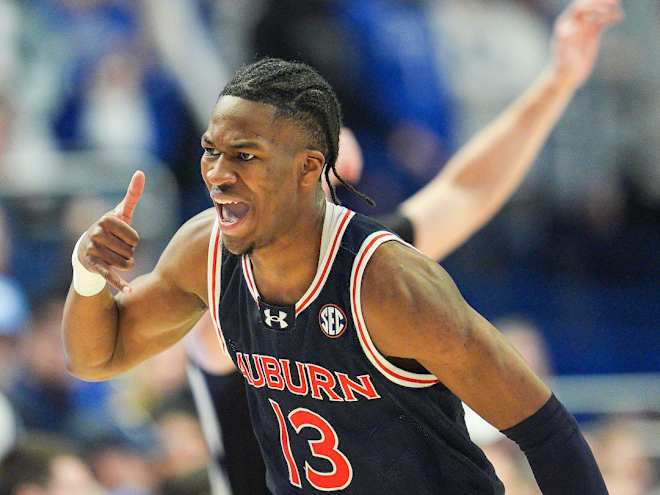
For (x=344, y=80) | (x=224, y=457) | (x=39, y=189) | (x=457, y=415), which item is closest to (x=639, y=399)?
(x=344, y=80)

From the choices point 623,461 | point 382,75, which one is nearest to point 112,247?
point 623,461

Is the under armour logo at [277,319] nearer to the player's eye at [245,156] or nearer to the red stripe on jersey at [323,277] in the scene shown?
the red stripe on jersey at [323,277]

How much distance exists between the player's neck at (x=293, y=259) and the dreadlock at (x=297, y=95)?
16 centimetres

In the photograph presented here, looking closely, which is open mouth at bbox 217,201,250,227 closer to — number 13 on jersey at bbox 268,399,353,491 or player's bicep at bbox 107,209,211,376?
player's bicep at bbox 107,209,211,376

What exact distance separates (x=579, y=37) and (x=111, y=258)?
1765mm

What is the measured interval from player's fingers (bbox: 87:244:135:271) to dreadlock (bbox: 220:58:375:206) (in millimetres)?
454

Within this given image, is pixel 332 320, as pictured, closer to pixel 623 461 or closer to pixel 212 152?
pixel 212 152

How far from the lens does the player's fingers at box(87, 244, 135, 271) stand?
10.1 ft

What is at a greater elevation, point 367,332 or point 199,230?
point 199,230

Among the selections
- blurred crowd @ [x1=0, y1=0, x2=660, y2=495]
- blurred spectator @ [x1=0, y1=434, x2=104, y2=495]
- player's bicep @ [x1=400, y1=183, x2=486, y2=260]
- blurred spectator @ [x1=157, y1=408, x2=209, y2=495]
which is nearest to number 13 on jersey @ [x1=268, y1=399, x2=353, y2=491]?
player's bicep @ [x1=400, y1=183, x2=486, y2=260]

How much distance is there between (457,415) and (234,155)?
83 centimetres

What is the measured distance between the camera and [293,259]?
3062 mm

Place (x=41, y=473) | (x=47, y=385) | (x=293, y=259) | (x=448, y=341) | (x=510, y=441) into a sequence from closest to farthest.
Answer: (x=448, y=341), (x=293, y=259), (x=41, y=473), (x=47, y=385), (x=510, y=441)

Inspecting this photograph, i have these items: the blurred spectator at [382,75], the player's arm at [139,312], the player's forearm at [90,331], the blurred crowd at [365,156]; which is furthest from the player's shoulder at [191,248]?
the blurred spectator at [382,75]
